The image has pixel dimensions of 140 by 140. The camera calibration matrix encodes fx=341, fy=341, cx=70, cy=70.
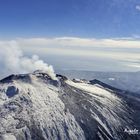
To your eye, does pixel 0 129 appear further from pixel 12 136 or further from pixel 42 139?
pixel 42 139

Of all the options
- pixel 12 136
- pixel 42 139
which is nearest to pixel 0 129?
pixel 12 136

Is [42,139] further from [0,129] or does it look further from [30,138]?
[0,129]

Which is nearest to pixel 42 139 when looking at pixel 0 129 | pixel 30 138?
pixel 30 138
